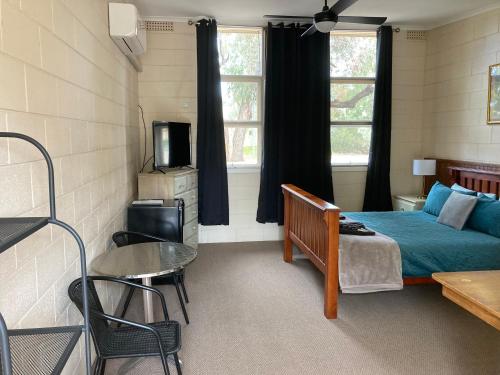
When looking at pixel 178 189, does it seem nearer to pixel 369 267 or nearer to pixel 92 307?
pixel 369 267

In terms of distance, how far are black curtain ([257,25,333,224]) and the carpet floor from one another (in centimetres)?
137

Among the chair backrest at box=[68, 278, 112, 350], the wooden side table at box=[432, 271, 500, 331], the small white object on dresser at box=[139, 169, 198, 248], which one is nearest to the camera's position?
the wooden side table at box=[432, 271, 500, 331]

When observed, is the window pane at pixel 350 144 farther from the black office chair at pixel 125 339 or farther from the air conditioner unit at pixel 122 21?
the black office chair at pixel 125 339

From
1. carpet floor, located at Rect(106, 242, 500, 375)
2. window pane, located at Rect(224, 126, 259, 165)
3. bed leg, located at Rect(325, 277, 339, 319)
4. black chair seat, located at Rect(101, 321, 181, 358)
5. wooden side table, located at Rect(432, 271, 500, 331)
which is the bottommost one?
carpet floor, located at Rect(106, 242, 500, 375)

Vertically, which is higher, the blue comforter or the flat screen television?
the flat screen television

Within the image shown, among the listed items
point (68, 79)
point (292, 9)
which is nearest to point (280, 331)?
point (68, 79)

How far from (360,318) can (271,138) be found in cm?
253

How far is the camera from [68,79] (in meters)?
2.12

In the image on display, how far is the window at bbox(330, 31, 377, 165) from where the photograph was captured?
525 cm

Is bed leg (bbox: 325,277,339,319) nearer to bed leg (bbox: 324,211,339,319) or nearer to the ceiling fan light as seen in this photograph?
bed leg (bbox: 324,211,339,319)

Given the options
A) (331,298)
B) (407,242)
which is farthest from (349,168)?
(331,298)

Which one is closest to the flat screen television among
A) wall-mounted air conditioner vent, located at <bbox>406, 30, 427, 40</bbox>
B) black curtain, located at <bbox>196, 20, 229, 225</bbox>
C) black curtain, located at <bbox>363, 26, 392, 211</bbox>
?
black curtain, located at <bbox>196, 20, 229, 225</bbox>

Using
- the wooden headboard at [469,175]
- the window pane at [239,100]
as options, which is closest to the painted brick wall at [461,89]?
the wooden headboard at [469,175]

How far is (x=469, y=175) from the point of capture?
4.57 meters
